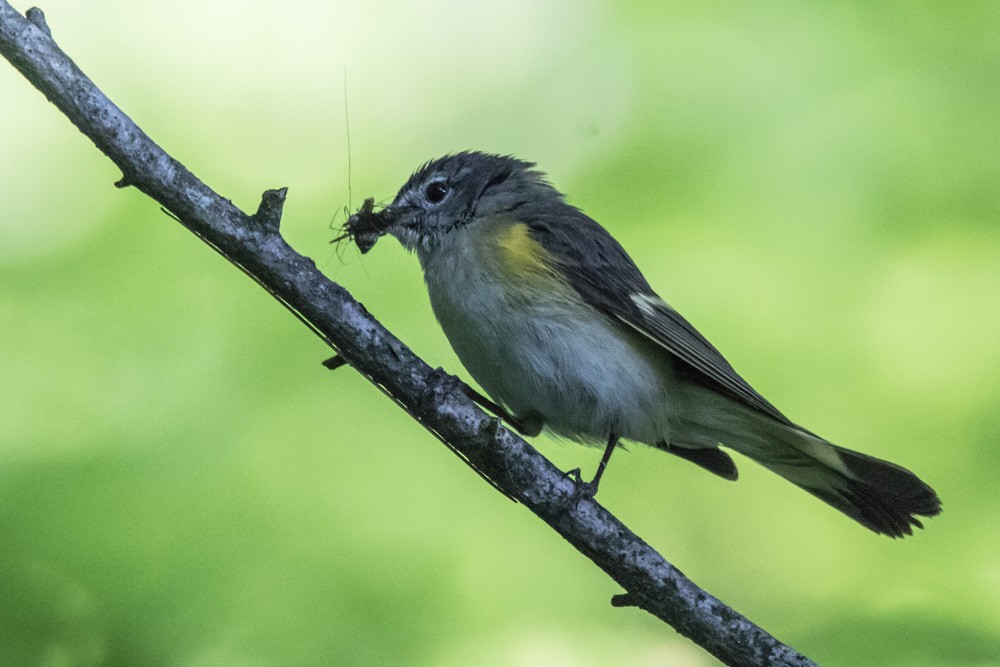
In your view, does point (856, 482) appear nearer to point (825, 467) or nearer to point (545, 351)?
point (825, 467)

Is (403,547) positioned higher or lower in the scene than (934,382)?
lower

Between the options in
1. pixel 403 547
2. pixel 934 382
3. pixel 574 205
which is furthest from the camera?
pixel 574 205

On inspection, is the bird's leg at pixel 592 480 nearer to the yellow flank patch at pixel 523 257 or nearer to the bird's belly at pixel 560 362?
the bird's belly at pixel 560 362

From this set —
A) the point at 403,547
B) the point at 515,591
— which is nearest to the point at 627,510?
the point at 515,591

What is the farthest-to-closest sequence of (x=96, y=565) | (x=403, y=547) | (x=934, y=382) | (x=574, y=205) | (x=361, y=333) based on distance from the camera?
(x=574, y=205)
(x=934, y=382)
(x=403, y=547)
(x=96, y=565)
(x=361, y=333)

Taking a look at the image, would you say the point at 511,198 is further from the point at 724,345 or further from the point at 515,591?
the point at 515,591

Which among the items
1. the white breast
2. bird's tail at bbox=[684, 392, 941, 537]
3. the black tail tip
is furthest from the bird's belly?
the black tail tip

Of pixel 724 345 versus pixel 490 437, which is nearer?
pixel 490 437

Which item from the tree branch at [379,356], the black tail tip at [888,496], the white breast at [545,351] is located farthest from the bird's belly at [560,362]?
the black tail tip at [888,496]

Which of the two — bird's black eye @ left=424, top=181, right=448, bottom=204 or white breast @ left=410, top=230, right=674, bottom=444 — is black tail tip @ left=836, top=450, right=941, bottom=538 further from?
bird's black eye @ left=424, top=181, right=448, bottom=204

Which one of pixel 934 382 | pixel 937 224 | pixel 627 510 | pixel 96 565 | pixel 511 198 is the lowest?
pixel 96 565
